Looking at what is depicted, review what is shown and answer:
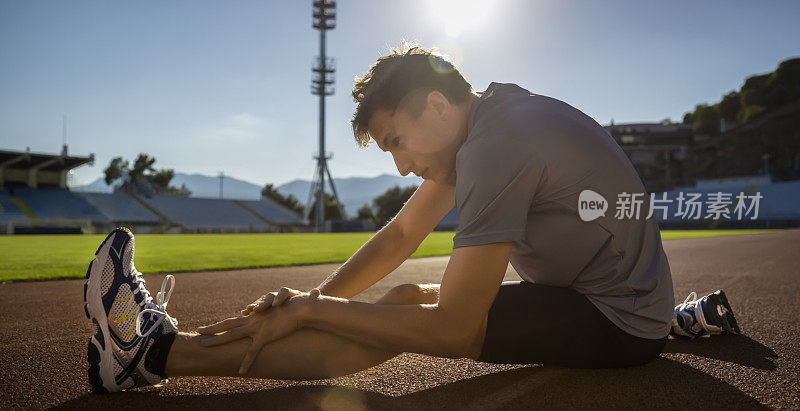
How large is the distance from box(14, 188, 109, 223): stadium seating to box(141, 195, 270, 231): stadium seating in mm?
5925

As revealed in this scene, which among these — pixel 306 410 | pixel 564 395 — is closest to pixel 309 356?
pixel 306 410

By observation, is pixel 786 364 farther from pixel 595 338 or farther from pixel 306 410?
pixel 306 410

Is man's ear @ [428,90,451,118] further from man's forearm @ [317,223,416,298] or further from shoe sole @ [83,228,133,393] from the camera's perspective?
shoe sole @ [83,228,133,393]

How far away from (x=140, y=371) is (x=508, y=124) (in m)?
1.44

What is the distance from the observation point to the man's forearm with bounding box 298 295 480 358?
1445 millimetres

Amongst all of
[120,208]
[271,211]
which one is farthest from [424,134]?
[271,211]

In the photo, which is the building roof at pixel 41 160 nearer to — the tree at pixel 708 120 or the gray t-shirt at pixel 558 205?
the gray t-shirt at pixel 558 205

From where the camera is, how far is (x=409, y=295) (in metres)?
1.76

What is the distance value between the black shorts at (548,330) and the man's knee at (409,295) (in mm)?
241

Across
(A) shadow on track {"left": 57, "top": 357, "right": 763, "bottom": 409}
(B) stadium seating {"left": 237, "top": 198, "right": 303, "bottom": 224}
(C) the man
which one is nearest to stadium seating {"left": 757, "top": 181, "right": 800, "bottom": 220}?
(B) stadium seating {"left": 237, "top": 198, "right": 303, "bottom": 224}

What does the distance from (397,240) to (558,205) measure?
874 mm

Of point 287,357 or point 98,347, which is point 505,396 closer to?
point 287,357

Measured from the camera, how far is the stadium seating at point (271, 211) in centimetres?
5238

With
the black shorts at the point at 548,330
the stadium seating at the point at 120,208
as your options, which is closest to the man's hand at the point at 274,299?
the black shorts at the point at 548,330
